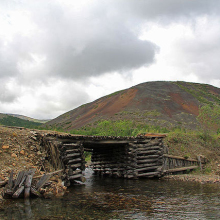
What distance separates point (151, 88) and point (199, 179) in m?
69.7

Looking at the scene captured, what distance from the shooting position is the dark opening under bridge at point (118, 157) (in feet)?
44.3

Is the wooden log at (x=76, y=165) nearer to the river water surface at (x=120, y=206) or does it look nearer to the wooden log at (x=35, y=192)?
the river water surface at (x=120, y=206)

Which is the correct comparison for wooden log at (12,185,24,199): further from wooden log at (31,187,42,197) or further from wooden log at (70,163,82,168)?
wooden log at (70,163,82,168)

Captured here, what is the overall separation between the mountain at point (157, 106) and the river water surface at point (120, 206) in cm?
3645

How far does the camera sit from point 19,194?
984cm

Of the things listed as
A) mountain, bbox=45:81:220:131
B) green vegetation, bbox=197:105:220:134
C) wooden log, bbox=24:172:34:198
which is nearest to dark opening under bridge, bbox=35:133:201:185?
wooden log, bbox=24:172:34:198

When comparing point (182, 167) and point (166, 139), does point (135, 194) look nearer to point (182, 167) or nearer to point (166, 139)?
point (182, 167)

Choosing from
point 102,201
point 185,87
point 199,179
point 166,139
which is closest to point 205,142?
point 166,139

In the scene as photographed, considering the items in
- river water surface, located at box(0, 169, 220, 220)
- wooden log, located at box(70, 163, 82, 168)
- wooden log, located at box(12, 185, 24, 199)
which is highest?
wooden log, located at box(70, 163, 82, 168)

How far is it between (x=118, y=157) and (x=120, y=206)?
9.97m

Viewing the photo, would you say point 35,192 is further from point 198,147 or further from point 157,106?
point 157,106

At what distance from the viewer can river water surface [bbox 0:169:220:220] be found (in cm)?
791

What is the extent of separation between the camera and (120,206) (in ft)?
30.1

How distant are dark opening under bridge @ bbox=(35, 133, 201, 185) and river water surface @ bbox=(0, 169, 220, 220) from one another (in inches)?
105
